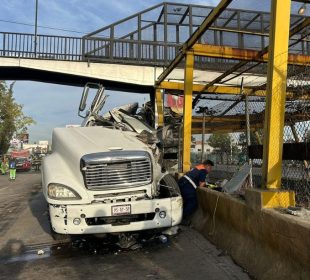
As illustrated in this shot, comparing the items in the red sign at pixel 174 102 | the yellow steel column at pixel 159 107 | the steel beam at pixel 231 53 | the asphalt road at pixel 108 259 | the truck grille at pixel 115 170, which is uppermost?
the steel beam at pixel 231 53

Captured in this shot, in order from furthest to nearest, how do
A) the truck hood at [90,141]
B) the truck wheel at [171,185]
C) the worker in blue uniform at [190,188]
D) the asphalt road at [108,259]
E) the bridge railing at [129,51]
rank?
the bridge railing at [129,51]
the worker in blue uniform at [190,188]
the truck wheel at [171,185]
the truck hood at [90,141]
the asphalt road at [108,259]

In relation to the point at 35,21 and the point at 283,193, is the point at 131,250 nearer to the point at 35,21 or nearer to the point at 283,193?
the point at 283,193

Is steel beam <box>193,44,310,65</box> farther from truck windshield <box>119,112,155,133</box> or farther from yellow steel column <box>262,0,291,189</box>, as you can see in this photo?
yellow steel column <box>262,0,291,189</box>

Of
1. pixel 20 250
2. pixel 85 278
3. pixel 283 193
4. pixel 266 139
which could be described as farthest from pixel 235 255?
pixel 20 250

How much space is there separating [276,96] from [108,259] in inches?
132

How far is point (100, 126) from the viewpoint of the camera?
870 centimetres

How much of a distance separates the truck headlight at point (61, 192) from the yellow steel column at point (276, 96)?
2791 mm

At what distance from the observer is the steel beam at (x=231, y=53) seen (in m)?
10.3

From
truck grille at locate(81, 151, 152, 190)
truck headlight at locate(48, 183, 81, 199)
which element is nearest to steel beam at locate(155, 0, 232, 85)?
truck grille at locate(81, 151, 152, 190)

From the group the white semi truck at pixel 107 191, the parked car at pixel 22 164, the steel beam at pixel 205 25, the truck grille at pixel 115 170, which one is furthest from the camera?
the parked car at pixel 22 164

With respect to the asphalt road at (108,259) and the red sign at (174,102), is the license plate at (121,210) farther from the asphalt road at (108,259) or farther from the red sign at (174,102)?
the red sign at (174,102)

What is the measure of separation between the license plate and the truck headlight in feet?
1.87

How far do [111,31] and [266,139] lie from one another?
19.1 meters

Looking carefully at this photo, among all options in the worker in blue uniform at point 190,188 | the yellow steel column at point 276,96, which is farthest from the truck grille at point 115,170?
the yellow steel column at point 276,96
